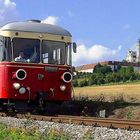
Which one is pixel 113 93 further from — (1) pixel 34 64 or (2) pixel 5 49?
(2) pixel 5 49

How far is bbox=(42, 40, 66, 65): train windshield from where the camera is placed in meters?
16.8

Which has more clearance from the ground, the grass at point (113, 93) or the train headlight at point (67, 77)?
the train headlight at point (67, 77)

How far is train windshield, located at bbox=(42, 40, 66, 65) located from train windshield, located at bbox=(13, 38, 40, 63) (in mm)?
253

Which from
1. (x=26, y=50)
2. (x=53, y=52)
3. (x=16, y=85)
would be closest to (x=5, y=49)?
(x=26, y=50)

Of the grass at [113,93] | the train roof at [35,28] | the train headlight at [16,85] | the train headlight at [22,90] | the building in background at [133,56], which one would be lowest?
the grass at [113,93]

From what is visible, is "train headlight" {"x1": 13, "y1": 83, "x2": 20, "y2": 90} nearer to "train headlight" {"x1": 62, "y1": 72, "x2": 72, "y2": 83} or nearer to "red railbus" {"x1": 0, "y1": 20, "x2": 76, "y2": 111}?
"red railbus" {"x1": 0, "y1": 20, "x2": 76, "y2": 111}

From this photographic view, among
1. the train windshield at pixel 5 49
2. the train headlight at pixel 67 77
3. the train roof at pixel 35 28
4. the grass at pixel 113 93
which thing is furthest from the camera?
Result: the grass at pixel 113 93

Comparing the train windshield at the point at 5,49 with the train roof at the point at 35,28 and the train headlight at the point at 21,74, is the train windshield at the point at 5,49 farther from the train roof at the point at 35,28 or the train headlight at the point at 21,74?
the train headlight at the point at 21,74

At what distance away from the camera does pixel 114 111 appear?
666 inches

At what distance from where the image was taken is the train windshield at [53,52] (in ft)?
55.0

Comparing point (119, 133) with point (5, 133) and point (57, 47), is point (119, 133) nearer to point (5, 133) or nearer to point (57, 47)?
point (5, 133)

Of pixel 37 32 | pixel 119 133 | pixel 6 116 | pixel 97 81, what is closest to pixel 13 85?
pixel 6 116

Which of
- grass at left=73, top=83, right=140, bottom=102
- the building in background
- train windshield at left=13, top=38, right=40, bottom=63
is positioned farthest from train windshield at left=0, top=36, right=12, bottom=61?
the building in background

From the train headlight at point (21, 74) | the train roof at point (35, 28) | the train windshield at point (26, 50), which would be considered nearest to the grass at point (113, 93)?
the train roof at point (35, 28)
